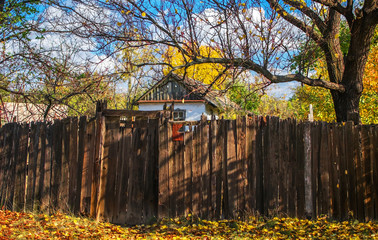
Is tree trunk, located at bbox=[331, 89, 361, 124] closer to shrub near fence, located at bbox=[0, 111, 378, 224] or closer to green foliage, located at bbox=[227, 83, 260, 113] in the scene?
green foliage, located at bbox=[227, 83, 260, 113]

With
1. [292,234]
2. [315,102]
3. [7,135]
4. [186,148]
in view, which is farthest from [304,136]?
[315,102]

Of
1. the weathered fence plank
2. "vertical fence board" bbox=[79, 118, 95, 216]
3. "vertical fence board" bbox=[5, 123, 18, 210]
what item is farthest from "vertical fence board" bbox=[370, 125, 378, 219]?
"vertical fence board" bbox=[5, 123, 18, 210]

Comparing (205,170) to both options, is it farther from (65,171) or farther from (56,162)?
(56,162)

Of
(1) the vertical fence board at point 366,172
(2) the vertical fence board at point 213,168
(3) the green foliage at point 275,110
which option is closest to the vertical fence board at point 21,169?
(2) the vertical fence board at point 213,168

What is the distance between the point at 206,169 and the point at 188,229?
1.14m

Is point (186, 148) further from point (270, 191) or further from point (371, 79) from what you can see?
point (371, 79)

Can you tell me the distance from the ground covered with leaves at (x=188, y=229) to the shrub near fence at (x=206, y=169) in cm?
24

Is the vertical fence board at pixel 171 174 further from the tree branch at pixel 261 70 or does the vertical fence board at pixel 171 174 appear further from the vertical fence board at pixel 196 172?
the tree branch at pixel 261 70

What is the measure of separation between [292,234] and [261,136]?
1798 millimetres

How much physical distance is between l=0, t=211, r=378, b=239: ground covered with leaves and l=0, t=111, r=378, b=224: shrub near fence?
0.24 metres

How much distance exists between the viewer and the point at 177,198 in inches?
252

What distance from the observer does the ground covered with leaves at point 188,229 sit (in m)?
5.38

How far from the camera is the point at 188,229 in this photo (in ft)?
19.5

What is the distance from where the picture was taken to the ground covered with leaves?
17.7ft
